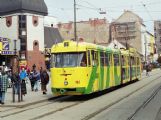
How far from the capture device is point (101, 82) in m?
27.4

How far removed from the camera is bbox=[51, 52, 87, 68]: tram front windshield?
79.5 ft

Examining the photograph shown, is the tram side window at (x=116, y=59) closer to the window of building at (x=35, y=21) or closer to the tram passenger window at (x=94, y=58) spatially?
the tram passenger window at (x=94, y=58)

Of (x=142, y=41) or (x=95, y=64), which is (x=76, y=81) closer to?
(x=95, y=64)

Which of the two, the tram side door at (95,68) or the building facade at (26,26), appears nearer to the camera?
the tram side door at (95,68)

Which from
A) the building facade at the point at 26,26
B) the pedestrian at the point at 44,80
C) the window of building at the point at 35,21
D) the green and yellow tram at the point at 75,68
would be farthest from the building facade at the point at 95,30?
Result: the green and yellow tram at the point at 75,68

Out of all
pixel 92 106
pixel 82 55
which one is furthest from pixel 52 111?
pixel 82 55

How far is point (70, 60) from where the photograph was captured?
2433 cm

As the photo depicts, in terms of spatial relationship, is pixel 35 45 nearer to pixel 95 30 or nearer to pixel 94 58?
pixel 95 30

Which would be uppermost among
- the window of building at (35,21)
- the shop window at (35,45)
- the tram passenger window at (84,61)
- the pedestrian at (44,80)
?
the window of building at (35,21)

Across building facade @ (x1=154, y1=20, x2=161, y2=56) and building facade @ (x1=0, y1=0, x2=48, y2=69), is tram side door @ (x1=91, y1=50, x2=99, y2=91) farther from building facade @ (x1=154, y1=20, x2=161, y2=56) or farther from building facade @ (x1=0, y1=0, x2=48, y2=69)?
building facade @ (x1=154, y1=20, x2=161, y2=56)

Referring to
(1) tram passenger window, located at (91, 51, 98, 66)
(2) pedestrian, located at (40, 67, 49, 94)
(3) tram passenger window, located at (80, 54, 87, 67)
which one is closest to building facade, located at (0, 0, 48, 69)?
(2) pedestrian, located at (40, 67, 49, 94)

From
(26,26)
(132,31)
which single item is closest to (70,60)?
(26,26)

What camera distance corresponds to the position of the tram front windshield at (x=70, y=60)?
24234mm

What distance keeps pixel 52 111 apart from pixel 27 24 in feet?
182
